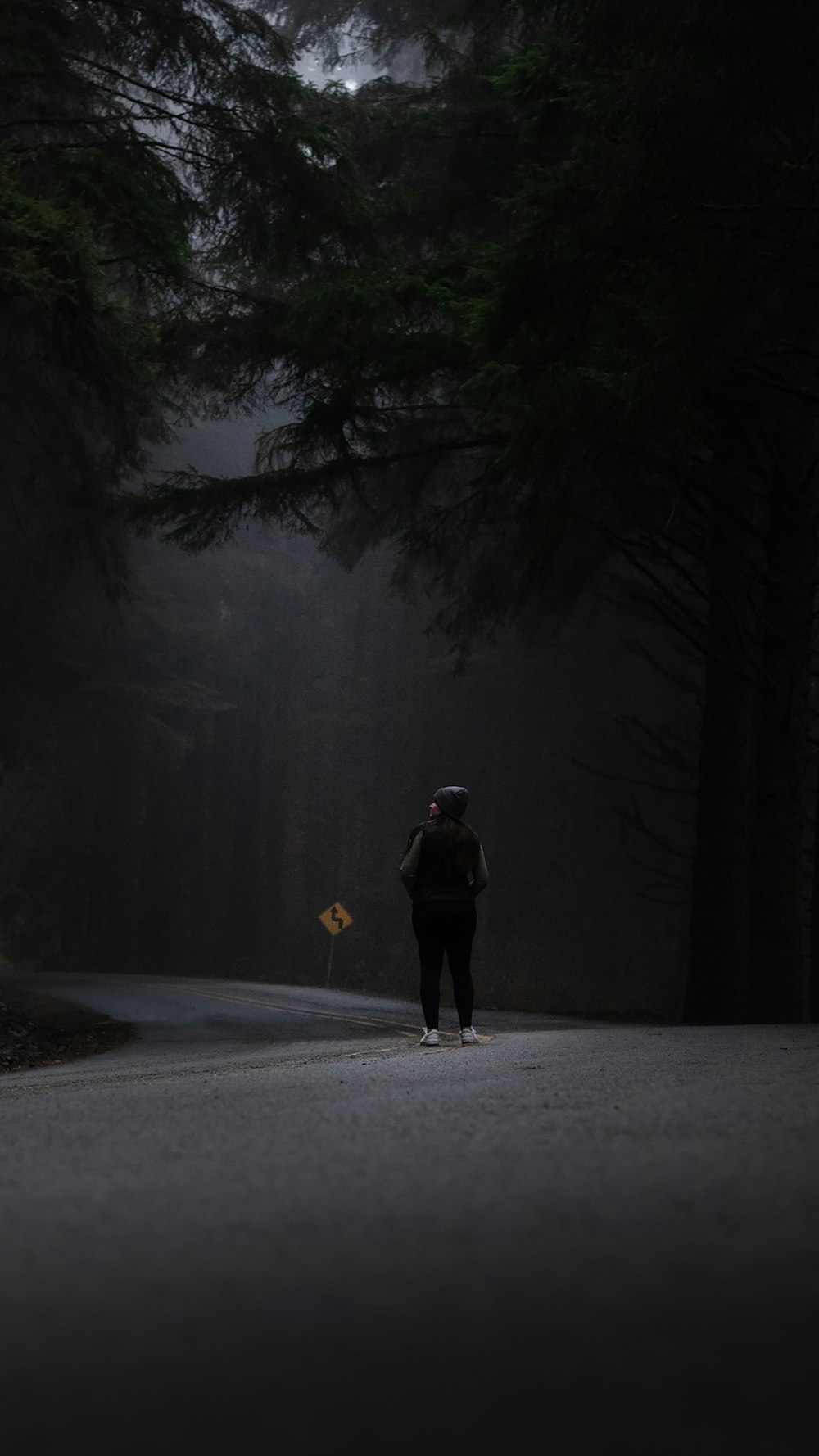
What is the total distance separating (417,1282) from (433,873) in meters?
7.34

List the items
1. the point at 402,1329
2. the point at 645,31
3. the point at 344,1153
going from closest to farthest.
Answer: the point at 402,1329, the point at 344,1153, the point at 645,31

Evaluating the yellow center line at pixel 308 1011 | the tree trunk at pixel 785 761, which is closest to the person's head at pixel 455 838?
the yellow center line at pixel 308 1011

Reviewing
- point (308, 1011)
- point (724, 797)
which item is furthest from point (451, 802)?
point (308, 1011)

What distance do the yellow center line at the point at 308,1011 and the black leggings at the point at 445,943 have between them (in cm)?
131

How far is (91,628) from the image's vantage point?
32594 millimetres

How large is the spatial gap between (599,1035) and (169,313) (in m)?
10.2

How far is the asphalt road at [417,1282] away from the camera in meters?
1.21

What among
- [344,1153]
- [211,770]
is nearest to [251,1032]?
[344,1153]

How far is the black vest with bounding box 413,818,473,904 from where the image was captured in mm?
8922

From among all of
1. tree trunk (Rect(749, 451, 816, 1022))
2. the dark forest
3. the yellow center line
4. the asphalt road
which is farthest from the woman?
tree trunk (Rect(749, 451, 816, 1022))

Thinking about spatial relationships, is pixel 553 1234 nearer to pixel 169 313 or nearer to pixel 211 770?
pixel 169 313

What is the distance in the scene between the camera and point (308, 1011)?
51.8ft

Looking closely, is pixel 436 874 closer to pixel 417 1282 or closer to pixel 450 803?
pixel 450 803

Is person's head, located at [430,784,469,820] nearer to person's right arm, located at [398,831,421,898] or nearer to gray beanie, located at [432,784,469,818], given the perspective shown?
gray beanie, located at [432,784,469,818]
